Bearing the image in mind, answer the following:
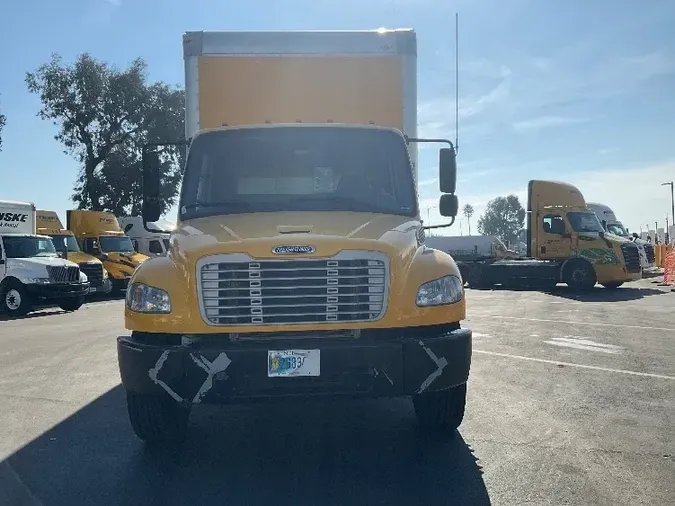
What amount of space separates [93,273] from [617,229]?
18.3 metres

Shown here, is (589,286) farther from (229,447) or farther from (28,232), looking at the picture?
(229,447)

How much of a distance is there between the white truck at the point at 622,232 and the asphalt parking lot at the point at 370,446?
15055mm

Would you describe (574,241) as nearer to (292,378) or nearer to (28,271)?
(28,271)

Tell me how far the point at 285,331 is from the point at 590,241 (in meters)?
18.7

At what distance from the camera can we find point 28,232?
63.8 ft

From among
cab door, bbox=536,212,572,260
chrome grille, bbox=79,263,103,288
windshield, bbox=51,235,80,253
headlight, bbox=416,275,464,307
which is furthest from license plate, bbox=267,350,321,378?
windshield, bbox=51,235,80,253

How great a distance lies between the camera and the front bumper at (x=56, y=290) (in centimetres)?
1767

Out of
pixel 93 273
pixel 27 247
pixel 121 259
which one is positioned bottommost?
pixel 93 273

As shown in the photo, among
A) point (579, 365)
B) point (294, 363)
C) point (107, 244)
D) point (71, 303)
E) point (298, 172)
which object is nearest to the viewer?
point (294, 363)

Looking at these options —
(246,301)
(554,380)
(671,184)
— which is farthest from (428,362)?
(671,184)

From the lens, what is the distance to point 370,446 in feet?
15.8

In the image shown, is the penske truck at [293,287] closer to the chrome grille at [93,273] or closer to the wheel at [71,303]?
the wheel at [71,303]

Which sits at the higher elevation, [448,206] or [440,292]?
[448,206]

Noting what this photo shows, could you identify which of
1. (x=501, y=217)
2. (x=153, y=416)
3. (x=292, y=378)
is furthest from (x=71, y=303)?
(x=501, y=217)
